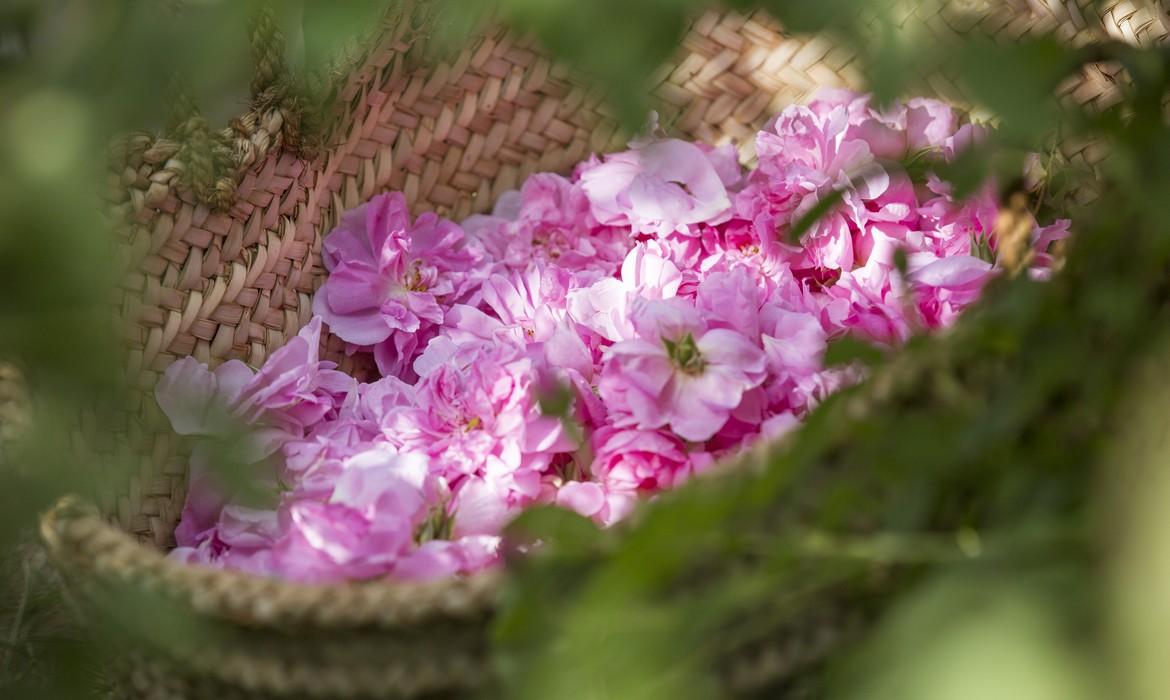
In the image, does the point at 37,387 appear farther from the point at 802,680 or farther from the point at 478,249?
the point at 478,249

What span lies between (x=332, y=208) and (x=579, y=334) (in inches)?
12.6

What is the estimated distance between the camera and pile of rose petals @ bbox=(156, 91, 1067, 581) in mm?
734

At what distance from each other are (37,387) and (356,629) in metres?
0.25

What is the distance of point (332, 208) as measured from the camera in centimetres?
104

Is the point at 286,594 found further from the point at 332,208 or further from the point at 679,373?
the point at 332,208

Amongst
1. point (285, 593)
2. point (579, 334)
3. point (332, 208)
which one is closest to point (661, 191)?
point (579, 334)

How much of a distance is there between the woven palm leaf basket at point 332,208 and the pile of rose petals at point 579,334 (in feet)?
0.13

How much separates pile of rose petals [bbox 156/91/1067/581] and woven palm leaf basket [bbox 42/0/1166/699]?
0.13 ft

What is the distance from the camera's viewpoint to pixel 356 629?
496mm

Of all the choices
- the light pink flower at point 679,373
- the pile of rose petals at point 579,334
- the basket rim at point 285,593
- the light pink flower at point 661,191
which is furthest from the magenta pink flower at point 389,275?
the basket rim at point 285,593

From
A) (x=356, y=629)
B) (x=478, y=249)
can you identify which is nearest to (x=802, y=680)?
(x=356, y=629)

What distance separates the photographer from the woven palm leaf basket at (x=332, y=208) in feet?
1.64


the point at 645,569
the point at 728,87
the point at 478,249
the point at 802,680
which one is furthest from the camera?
the point at 728,87

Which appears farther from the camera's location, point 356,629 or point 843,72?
point 843,72
